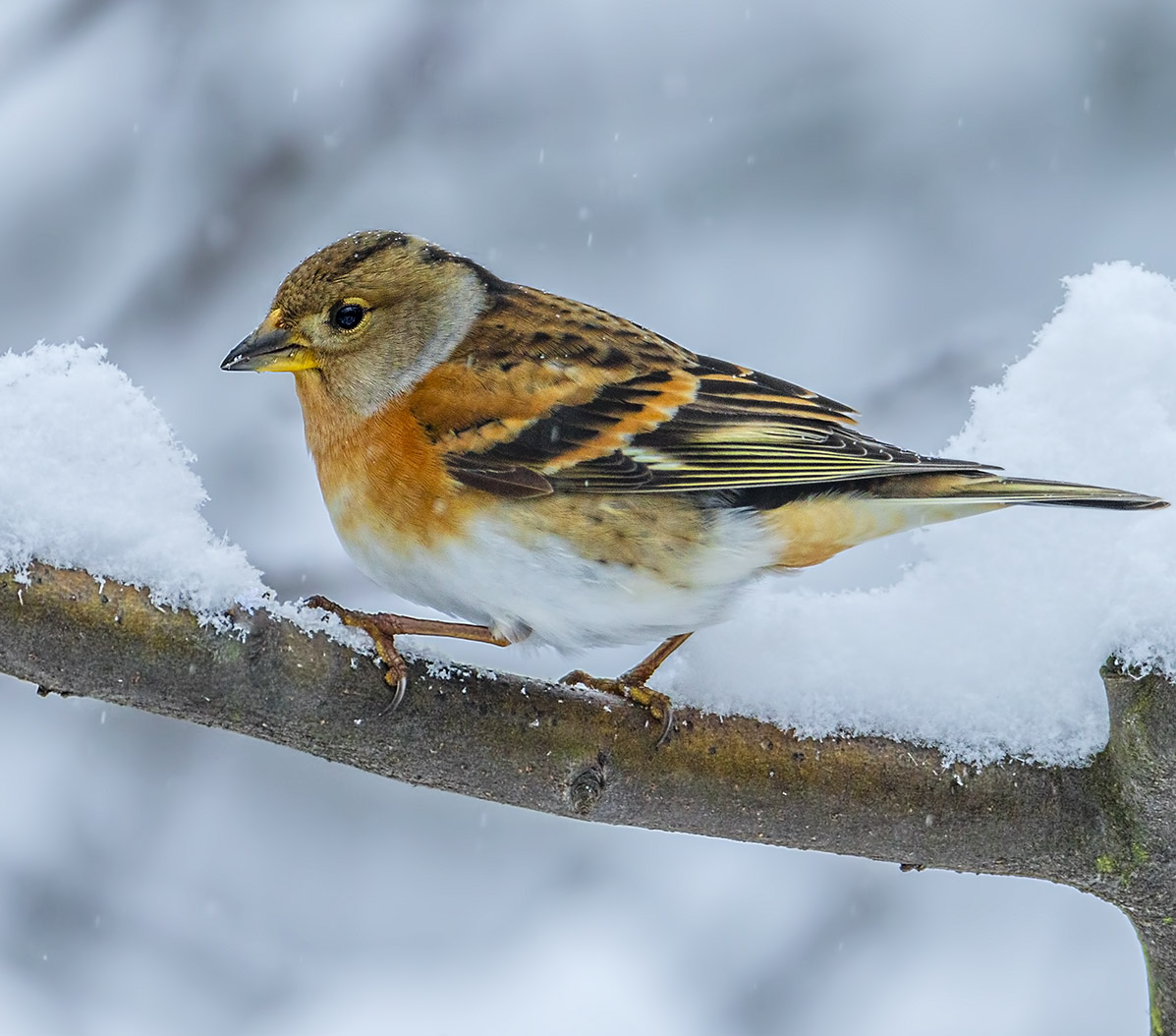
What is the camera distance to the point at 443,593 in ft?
9.82

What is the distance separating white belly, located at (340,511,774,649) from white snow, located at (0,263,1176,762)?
0.11m

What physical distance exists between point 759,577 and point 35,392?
5.37ft

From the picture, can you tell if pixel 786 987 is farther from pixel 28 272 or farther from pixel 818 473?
pixel 28 272

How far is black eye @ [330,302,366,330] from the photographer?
3.39 meters

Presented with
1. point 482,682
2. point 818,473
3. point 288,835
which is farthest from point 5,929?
point 818,473

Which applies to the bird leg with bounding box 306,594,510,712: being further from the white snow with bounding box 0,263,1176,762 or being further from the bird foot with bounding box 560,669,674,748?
the bird foot with bounding box 560,669,674,748

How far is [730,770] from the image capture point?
8.71ft

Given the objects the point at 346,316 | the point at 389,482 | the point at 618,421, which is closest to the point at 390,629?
the point at 389,482

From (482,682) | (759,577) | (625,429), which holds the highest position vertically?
(625,429)

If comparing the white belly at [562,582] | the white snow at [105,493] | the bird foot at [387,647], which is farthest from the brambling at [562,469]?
the white snow at [105,493]

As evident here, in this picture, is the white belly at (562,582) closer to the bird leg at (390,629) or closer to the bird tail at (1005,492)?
the bird leg at (390,629)

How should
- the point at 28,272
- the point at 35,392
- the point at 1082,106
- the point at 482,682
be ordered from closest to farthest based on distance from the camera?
the point at 35,392 < the point at 482,682 < the point at 28,272 < the point at 1082,106

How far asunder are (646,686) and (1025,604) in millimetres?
831

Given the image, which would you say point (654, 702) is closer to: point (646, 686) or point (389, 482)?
point (646, 686)
